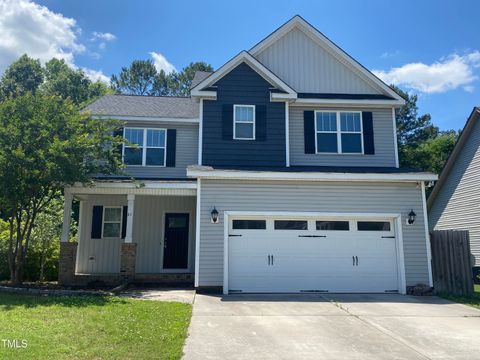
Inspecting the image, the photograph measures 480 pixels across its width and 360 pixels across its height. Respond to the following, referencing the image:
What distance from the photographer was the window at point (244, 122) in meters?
14.1

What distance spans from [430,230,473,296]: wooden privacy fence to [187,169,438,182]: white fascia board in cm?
207

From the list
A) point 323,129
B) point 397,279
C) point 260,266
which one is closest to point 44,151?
point 260,266

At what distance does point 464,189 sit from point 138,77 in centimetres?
3491

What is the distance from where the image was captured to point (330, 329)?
7.51 meters

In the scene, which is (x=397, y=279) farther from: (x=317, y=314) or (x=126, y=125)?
(x=126, y=125)

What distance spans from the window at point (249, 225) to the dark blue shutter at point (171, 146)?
4135 mm

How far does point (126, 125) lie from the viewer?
15289 millimetres

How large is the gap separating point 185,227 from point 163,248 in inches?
44.6

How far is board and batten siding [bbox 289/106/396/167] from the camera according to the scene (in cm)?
1459

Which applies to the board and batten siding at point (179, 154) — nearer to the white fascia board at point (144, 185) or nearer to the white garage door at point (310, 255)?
the white fascia board at point (144, 185)

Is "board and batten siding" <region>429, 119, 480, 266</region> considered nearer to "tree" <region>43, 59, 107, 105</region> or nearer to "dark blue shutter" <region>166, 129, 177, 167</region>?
"dark blue shutter" <region>166, 129, 177, 167</region>

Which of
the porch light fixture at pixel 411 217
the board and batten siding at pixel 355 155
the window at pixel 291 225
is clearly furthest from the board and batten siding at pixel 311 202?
the board and batten siding at pixel 355 155

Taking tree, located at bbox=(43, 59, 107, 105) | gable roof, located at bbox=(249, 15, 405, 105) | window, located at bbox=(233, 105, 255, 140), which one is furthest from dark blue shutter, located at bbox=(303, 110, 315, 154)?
tree, located at bbox=(43, 59, 107, 105)

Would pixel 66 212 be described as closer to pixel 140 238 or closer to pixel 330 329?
pixel 140 238
